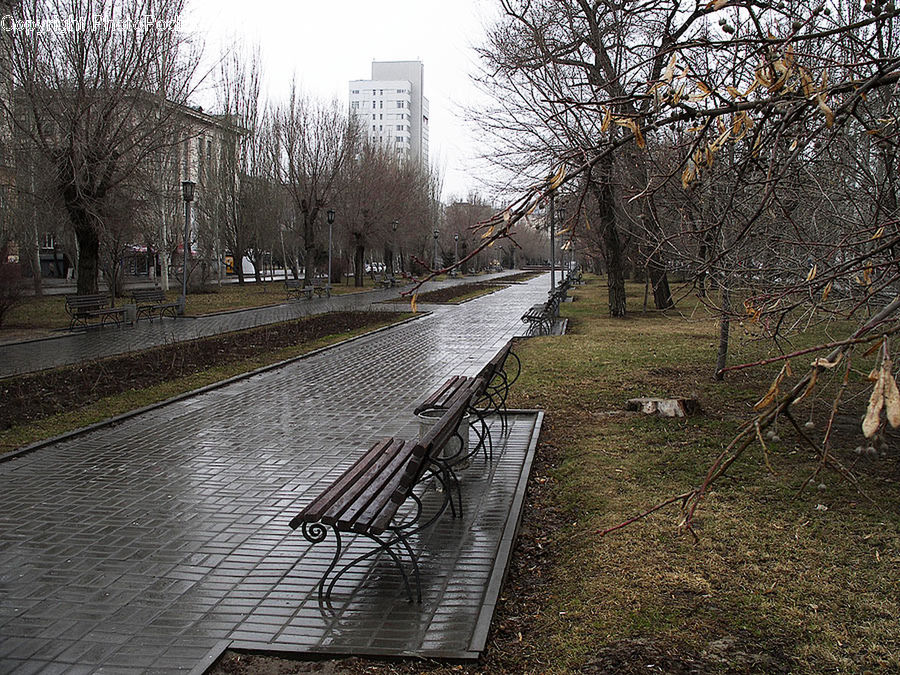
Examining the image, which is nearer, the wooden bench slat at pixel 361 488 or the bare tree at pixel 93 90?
the wooden bench slat at pixel 361 488

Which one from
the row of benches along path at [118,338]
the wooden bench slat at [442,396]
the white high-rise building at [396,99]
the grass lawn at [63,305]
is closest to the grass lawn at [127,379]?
the row of benches along path at [118,338]

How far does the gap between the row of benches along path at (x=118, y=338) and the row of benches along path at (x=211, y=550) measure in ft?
11.5

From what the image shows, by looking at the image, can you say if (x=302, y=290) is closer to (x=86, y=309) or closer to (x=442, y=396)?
(x=86, y=309)

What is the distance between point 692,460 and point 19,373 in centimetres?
956

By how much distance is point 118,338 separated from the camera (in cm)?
1591

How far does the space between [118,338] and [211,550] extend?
491 inches

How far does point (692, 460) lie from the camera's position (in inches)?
253

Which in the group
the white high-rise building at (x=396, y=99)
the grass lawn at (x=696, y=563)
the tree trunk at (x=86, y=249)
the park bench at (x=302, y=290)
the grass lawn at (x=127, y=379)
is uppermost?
the white high-rise building at (x=396, y=99)

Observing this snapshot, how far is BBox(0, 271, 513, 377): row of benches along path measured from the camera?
41.6 feet

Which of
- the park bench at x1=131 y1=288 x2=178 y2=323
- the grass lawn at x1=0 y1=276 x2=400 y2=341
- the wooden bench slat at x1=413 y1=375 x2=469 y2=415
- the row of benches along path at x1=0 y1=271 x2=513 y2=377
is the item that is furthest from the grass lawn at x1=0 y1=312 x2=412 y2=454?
the grass lawn at x1=0 y1=276 x2=400 y2=341

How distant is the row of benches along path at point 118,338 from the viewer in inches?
499

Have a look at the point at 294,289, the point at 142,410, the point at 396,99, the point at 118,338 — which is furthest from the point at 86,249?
the point at 396,99

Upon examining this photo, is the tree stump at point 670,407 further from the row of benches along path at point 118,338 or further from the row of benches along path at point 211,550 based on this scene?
the row of benches along path at point 118,338

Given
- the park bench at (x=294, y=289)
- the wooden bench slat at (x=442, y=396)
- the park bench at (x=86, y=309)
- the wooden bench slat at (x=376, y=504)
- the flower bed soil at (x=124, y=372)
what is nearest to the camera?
the wooden bench slat at (x=376, y=504)
